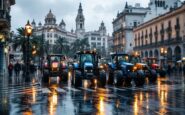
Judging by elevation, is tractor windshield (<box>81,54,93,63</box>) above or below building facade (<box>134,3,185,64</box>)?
below

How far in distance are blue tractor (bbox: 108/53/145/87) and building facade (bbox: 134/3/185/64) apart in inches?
1526

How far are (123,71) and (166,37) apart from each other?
48.9 meters


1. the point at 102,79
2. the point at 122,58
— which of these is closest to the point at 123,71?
the point at 122,58

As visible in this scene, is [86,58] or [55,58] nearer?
[86,58]

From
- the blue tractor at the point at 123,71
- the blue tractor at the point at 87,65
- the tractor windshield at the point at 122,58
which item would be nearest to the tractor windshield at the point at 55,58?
the blue tractor at the point at 87,65

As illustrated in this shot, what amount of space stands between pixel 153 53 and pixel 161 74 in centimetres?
4068

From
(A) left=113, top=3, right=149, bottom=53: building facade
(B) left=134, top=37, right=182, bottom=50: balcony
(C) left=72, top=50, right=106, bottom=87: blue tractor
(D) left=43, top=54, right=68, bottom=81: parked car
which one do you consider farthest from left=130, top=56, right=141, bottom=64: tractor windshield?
(A) left=113, top=3, right=149, bottom=53: building facade

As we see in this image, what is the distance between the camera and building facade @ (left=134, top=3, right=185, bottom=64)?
68.2 metres

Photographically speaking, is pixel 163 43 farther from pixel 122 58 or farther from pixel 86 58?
pixel 86 58

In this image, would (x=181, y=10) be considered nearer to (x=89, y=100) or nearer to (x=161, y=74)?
(x=161, y=74)

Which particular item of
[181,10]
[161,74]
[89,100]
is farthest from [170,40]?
[89,100]

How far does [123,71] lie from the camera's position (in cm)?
2848

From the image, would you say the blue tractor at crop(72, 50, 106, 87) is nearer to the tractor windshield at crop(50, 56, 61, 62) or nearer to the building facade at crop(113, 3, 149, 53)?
the tractor windshield at crop(50, 56, 61, 62)

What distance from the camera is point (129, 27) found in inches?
4245
